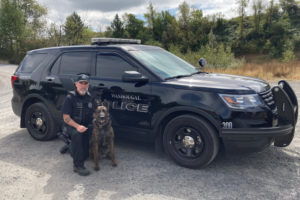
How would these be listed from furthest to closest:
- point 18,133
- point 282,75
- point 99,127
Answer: point 282,75 < point 18,133 < point 99,127

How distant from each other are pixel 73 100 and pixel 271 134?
2781mm

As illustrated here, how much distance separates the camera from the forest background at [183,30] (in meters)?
45.0

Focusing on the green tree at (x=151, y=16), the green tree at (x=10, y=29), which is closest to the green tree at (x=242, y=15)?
the green tree at (x=151, y=16)

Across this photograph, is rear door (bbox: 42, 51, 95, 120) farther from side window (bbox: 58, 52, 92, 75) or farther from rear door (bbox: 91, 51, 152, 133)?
rear door (bbox: 91, 51, 152, 133)

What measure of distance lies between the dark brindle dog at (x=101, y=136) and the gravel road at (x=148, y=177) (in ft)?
0.64

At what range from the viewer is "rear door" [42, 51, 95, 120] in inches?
182

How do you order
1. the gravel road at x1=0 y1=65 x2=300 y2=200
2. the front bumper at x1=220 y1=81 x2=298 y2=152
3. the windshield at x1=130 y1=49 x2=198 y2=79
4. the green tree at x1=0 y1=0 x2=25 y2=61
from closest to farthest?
the gravel road at x1=0 y1=65 x2=300 y2=200
the front bumper at x1=220 y1=81 x2=298 y2=152
the windshield at x1=130 y1=49 x2=198 y2=79
the green tree at x1=0 y1=0 x2=25 y2=61

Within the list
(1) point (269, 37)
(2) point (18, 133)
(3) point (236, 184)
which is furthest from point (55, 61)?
(1) point (269, 37)

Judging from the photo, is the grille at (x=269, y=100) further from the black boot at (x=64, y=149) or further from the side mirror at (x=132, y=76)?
the black boot at (x=64, y=149)

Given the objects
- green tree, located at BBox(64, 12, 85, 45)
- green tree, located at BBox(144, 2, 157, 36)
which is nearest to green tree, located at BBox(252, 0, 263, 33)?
green tree, located at BBox(144, 2, 157, 36)

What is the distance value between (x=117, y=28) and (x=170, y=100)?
242 feet

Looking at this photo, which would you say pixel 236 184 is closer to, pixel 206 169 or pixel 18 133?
pixel 206 169

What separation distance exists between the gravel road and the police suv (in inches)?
13.2

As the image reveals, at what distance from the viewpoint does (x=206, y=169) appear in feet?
12.3
